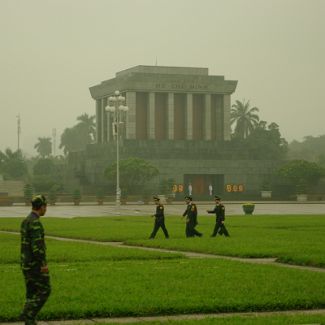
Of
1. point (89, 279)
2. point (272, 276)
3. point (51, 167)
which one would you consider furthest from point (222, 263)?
point (51, 167)

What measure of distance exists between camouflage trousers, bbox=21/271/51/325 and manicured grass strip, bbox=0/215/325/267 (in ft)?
33.5

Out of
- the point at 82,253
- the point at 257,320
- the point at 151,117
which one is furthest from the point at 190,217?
the point at 151,117

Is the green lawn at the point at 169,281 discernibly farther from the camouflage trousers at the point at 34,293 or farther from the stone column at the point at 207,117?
the stone column at the point at 207,117

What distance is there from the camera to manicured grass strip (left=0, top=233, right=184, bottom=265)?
21.4 metres

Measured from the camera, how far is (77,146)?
181750mm

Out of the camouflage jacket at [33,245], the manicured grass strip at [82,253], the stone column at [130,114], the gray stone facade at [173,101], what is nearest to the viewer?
the camouflage jacket at [33,245]

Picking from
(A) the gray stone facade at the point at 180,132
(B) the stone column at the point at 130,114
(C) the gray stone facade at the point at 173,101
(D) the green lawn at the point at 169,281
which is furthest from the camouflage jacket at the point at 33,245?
(B) the stone column at the point at 130,114

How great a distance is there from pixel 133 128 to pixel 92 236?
70.9 meters

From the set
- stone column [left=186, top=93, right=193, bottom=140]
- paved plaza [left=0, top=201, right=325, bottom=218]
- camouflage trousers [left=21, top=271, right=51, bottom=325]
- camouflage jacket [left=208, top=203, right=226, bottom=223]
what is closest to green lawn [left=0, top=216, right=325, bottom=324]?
camouflage trousers [left=21, top=271, right=51, bottom=325]

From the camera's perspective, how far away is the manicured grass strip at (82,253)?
2144cm

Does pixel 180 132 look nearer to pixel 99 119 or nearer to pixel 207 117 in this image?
pixel 207 117

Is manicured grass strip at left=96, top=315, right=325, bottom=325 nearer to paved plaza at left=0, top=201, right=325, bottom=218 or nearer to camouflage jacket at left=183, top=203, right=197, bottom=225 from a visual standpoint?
camouflage jacket at left=183, top=203, right=197, bottom=225

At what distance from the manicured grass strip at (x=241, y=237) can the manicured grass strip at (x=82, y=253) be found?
194cm

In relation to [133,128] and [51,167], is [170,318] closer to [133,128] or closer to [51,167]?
A: [133,128]
